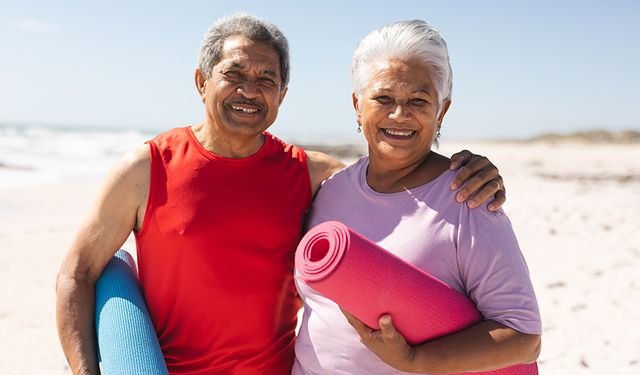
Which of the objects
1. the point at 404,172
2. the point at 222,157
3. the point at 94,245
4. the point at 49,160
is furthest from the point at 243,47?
the point at 49,160

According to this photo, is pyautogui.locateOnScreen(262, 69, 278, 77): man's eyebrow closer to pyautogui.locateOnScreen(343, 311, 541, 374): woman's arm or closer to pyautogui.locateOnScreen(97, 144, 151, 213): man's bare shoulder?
pyautogui.locateOnScreen(97, 144, 151, 213): man's bare shoulder

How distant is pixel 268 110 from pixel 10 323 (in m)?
3.89

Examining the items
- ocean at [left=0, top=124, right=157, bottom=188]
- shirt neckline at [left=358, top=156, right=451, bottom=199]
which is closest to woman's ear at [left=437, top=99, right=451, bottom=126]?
shirt neckline at [left=358, top=156, right=451, bottom=199]

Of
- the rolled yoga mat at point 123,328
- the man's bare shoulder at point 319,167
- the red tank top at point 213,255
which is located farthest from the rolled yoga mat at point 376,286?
the man's bare shoulder at point 319,167

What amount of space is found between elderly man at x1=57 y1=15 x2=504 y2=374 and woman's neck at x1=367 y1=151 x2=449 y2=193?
0.35m

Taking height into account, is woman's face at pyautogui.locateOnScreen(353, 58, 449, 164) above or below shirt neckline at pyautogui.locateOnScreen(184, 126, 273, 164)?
above

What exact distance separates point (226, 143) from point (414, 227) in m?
0.80

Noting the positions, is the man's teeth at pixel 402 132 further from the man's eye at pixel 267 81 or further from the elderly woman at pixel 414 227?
the man's eye at pixel 267 81

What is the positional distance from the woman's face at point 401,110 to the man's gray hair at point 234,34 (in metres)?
0.45

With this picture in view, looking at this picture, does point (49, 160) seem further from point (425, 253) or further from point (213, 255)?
point (425, 253)

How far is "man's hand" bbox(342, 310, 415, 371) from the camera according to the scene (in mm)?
1691

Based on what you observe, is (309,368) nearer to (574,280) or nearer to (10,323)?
(10,323)

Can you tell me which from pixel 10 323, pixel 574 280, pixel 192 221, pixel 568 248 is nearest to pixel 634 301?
pixel 574 280

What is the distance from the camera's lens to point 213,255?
6.86ft
